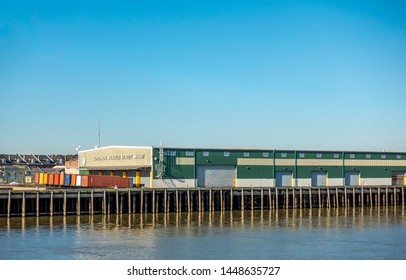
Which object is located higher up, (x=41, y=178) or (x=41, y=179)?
(x=41, y=178)

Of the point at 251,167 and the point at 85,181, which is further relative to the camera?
the point at 251,167

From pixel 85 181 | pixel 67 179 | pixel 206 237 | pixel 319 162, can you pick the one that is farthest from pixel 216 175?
pixel 206 237

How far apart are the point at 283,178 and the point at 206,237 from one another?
36.7m

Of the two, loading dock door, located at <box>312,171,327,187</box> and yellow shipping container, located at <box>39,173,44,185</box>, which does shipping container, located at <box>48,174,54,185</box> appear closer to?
yellow shipping container, located at <box>39,173,44,185</box>

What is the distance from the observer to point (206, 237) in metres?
52.7

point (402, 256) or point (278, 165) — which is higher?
point (278, 165)

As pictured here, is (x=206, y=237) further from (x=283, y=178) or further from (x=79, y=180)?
(x=283, y=178)

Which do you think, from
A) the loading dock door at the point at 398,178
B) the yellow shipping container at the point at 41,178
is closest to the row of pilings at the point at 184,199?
the loading dock door at the point at 398,178

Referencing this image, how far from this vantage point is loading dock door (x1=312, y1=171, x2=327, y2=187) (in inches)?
3541

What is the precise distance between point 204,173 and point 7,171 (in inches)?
2749

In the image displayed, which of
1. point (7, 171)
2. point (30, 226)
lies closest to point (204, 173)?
point (30, 226)

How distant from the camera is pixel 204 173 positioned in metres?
83.1
